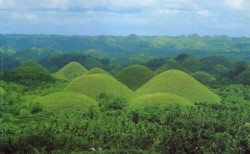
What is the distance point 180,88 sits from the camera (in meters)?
30.9

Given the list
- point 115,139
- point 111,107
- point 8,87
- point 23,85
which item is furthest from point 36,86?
point 115,139

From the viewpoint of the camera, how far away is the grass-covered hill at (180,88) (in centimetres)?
3031

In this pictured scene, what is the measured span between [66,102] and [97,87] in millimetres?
6020

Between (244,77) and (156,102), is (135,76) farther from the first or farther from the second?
(244,77)

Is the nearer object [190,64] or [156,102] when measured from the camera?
[156,102]

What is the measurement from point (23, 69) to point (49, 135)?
80.0 ft

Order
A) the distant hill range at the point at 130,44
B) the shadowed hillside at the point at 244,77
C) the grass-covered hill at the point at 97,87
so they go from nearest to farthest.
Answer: the grass-covered hill at the point at 97,87 < the shadowed hillside at the point at 244,77 < the distant hill range at the point at 130,44

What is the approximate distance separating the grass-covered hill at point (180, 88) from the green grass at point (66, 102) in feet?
19.6

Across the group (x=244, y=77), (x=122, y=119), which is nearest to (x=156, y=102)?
(x=122, y=119)

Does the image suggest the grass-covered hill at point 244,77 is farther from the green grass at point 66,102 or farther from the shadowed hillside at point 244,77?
the green grass at point 66,102

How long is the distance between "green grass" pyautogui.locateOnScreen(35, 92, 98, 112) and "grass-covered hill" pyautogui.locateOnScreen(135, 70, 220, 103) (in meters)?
5.96

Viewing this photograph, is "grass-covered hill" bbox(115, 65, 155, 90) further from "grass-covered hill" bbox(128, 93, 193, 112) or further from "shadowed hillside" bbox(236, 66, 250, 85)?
"shadowed hillside" bbox(236, 66, 250, 85)

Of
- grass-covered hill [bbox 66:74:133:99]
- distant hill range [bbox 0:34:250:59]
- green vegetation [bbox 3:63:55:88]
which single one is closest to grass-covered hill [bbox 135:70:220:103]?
grass-covered hill [bbox 66:74:133:99]

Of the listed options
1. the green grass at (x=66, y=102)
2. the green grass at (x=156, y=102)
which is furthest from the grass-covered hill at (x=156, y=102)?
the green grass at (x=66, y=102)
